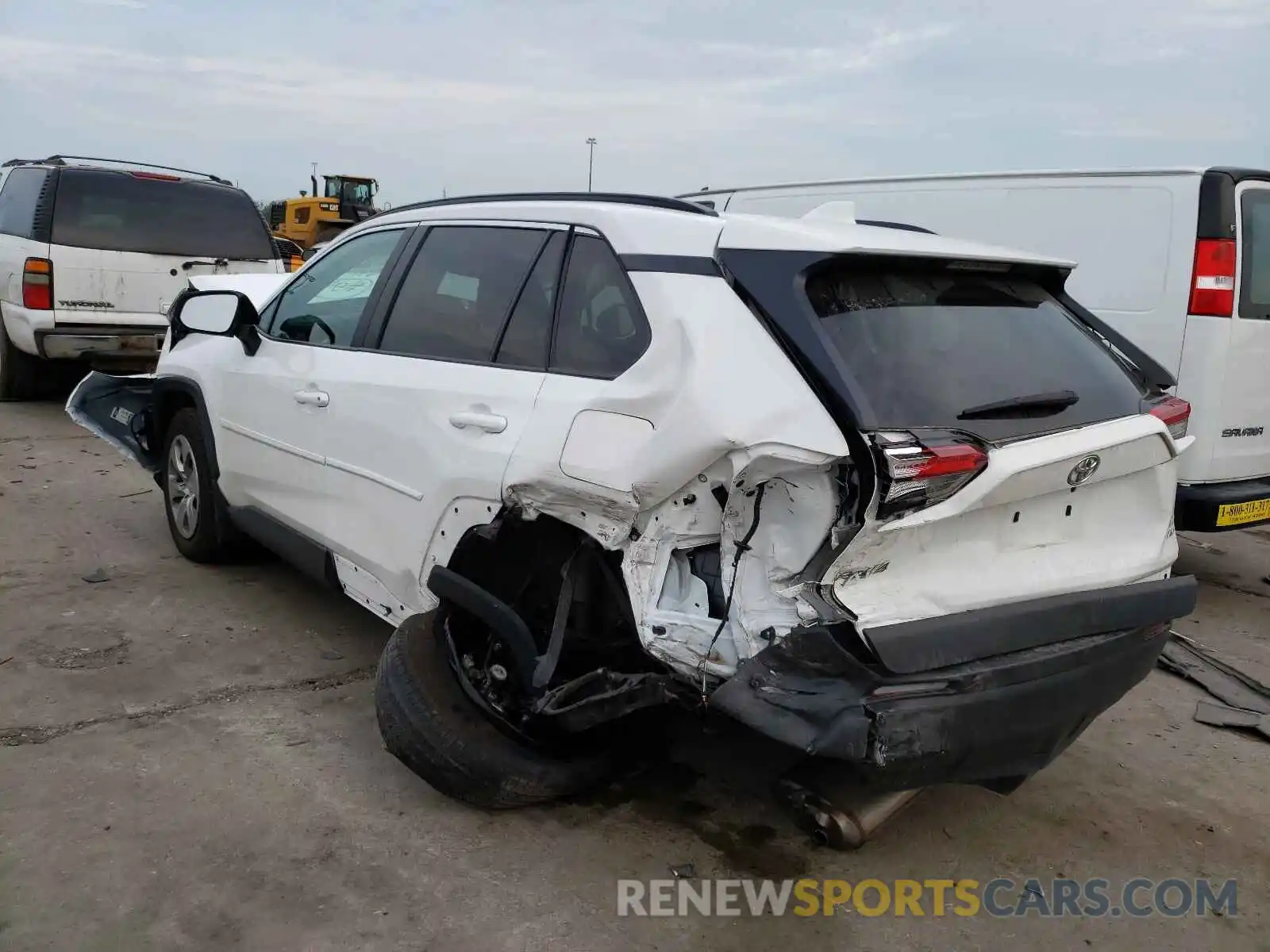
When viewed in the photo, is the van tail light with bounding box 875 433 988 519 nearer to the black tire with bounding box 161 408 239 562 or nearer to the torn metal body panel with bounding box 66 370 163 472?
the black tire with bounding box 161 408 239 562

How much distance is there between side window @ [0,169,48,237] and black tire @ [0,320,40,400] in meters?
0.84

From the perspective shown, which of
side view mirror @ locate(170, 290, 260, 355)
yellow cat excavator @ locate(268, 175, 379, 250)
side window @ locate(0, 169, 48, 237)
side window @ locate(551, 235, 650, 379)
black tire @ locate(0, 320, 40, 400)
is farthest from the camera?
yellow cat excavator @ locate(268, 175, 379, 250)

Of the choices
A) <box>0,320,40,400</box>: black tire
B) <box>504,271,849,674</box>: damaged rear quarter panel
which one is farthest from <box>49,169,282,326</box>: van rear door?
<box>504,271,849,674</box>: damaged rear quarter panel

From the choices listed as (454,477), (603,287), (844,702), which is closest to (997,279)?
(603,287)

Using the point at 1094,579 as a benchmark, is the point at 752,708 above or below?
below

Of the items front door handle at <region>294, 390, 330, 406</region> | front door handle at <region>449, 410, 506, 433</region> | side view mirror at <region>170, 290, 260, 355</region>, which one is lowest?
front door handle at <region>294, 390, 330, 406</region>

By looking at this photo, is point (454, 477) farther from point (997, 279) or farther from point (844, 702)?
point (997, 279)

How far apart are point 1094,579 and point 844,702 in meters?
0.96

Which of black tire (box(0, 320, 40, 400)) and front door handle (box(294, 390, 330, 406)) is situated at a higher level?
front door handle (box(294, 390, 330, 406))

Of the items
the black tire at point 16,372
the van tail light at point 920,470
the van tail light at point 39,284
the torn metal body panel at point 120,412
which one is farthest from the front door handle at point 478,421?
the black tire at point 16,372

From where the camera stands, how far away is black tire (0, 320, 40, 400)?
8.70m

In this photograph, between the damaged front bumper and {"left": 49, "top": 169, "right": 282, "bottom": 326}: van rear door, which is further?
{"left": 49, "top": 169, "right": 282, "bottom": 326}: van rear door

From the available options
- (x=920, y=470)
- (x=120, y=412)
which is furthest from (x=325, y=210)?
(x=920, y=470)

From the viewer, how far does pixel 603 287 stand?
2.94 m
